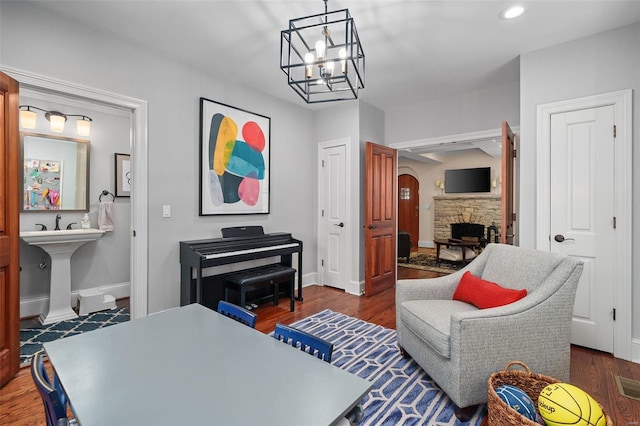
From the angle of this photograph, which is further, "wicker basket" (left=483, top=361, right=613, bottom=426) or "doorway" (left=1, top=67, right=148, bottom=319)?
"doorway" (left=1, top=67, right=148, bottom=319)

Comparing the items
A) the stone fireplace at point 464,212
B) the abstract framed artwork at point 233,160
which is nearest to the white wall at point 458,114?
the abstract framed artwork at point 233,160

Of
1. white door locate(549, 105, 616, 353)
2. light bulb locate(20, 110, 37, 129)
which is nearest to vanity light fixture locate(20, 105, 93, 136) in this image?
light bulb locate(20, 110, 37, 129)

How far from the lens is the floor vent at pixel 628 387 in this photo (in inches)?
78.1

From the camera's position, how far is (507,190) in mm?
2912

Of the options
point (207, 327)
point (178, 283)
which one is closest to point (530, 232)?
point (207, 327)

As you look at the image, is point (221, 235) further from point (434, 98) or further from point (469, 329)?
point (434, 98)

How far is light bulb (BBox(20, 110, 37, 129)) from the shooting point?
3.19 metres

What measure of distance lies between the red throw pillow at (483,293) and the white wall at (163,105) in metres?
2.49

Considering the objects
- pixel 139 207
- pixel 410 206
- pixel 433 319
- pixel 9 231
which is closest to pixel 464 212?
pixel 410 206

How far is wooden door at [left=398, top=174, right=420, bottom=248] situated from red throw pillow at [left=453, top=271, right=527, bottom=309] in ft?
22.0

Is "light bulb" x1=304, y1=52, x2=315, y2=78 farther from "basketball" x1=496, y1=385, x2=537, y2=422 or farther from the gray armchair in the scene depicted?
"basketball" x1=496, y1=385, x2=537, y2=422

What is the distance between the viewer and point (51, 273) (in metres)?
3.24

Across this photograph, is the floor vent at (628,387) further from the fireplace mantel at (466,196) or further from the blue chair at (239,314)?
the fireplace mantel at (466,196)

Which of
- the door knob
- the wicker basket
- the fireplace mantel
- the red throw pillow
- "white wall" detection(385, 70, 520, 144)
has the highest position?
"white wall" detection(385, 70, 520, 144)
